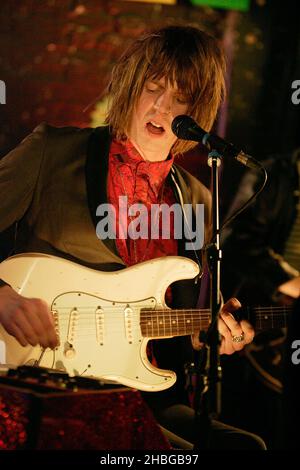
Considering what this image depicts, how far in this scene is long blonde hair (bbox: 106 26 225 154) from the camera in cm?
274

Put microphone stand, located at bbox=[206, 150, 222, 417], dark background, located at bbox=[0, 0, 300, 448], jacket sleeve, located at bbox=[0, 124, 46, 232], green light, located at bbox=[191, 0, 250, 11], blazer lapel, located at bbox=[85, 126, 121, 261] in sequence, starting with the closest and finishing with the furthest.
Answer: microphone stand, located at bbox=[206, 150, 222, 417], jacket sleeve, located at bbox=[0, 124, 46, 232], blazer lapel, located at bbox=[85, 126, 121, 261], dark background, located at bbox=[0, 0, 300, 448], green light, located at bbox=[191, 0, 250, 11]

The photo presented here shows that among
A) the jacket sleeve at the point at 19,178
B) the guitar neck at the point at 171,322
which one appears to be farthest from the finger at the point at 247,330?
the jacket sleeve at the point at 19,178

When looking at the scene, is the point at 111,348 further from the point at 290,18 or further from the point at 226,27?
the point at 290,18

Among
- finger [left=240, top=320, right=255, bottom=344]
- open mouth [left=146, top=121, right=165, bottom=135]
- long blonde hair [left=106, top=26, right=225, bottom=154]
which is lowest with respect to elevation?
finger [left=240, top=320, right=255, bottom=344]

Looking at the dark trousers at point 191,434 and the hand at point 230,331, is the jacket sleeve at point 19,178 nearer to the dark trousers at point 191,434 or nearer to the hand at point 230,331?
the hand at point 230,331

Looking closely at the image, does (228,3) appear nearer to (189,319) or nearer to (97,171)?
(97,171)

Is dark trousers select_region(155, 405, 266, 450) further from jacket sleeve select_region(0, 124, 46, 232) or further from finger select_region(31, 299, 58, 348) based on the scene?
jacket sleeve select_region(0, 124, 46, 232)

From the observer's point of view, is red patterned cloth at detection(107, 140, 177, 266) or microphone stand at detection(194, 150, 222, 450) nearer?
microphone stand at detection(194, 150, 222, 450)

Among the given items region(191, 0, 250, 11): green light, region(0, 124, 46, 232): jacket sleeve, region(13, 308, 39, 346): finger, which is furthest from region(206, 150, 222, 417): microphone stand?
region(191, 0, 250, 11): green light

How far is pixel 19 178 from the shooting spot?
8.30ft

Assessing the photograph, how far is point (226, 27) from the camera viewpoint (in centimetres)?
Answer: 348

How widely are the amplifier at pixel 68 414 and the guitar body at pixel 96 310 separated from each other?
391mm

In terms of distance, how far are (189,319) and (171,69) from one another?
3.65 feet

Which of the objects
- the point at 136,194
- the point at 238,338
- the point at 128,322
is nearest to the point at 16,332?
the point at 128,322
